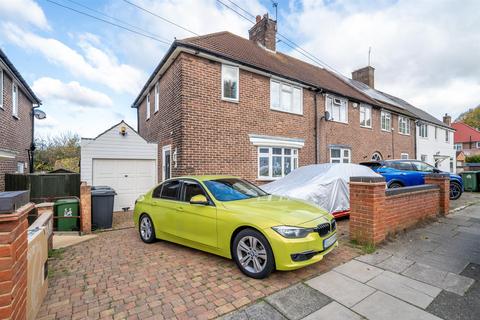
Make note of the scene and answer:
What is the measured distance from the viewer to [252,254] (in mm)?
3557

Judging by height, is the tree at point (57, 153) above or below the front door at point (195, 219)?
above

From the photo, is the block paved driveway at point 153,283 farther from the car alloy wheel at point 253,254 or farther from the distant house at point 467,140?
the distant house at point 467,140

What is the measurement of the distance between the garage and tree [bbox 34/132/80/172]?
11127 mm

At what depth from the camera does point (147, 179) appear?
9805mm

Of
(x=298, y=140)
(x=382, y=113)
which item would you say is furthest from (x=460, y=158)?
(x=298, y=140)

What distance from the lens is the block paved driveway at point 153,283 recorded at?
2.84 metres

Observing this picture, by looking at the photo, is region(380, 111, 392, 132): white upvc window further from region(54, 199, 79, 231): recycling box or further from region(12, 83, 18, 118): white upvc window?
region(12, 83, 18, 118): white upvc window

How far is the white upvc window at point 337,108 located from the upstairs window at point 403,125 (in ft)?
24.4

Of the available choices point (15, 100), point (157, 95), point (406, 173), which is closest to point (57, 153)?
point (15, 100)

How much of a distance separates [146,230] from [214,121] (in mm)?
4526

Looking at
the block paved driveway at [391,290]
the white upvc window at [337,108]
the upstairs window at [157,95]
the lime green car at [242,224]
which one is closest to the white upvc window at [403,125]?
the white upvc window at [337,108]

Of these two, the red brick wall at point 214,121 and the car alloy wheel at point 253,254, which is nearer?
the car alloy wheel at point 253,254

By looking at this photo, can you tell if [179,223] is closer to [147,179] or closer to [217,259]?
[217,259]

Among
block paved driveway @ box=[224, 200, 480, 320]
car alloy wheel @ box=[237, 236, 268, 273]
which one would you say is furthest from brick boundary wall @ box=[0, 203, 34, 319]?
car alloy wheel @ box=[237, 236, 268, 273]
